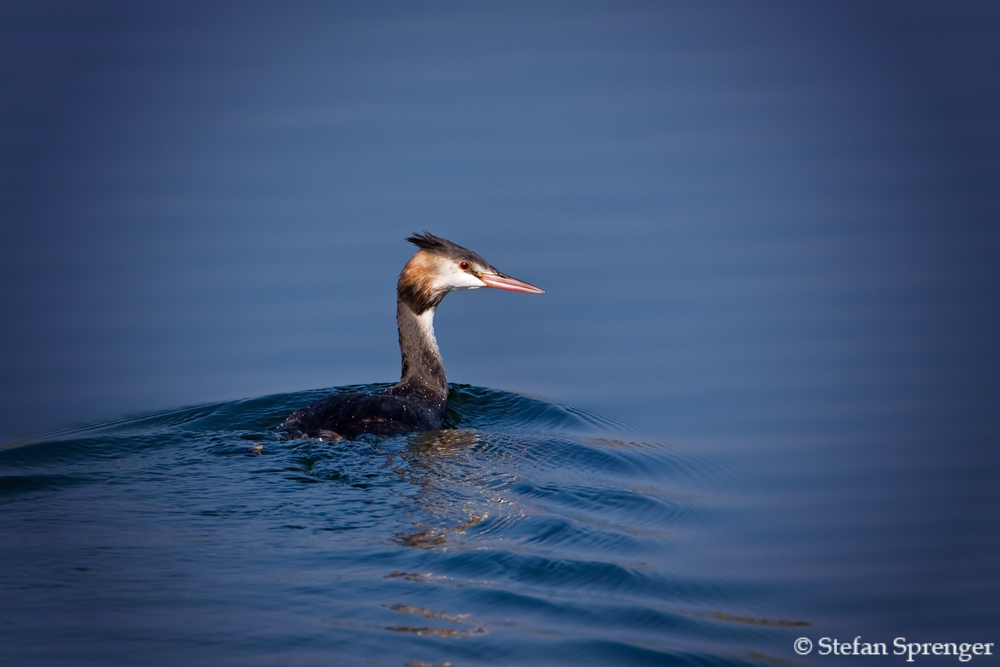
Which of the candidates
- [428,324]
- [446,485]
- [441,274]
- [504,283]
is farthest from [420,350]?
[446,485]

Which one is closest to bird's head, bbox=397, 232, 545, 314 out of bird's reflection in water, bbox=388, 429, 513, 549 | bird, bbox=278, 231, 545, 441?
bird, bbox=278, 231, 545, 441

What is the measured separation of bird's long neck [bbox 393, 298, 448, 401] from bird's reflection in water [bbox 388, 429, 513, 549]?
740 millimetres

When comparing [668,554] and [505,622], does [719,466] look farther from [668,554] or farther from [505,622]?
[505,622]

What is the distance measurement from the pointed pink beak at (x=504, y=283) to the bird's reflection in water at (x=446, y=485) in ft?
4.72

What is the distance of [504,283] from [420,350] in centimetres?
102

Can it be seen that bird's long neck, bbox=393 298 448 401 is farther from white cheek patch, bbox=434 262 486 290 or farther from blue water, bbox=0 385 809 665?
blue water, bbox=0 385 809 665

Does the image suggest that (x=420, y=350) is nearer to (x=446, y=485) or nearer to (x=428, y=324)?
(x=428, y=324)

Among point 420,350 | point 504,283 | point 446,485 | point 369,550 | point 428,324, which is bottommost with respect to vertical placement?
point 369,550

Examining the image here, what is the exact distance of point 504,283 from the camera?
914 cm

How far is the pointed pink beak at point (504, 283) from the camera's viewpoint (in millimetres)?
9109

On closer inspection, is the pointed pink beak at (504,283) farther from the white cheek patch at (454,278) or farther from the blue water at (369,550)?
the blue water at (369,550)

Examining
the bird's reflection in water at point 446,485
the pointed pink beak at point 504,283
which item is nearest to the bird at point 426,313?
the pointed pink beak at point 504,283

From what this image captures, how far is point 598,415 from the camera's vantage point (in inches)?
343

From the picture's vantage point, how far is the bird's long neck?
9164 mm
